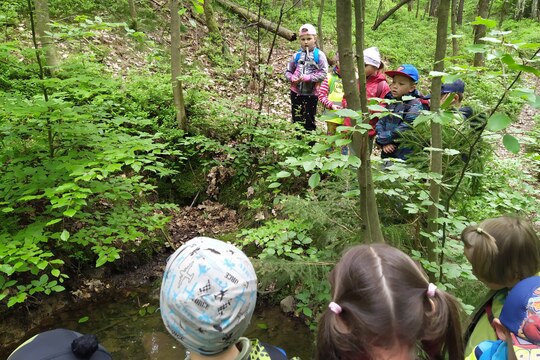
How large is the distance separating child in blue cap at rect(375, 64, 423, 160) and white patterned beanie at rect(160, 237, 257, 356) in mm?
2934

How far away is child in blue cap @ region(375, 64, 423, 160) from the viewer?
3.80 meters

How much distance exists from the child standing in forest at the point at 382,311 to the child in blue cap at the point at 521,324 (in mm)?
240

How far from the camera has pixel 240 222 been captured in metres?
5.22

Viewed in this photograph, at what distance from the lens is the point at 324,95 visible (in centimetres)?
525

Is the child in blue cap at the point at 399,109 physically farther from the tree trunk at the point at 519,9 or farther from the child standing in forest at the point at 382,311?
the tree trunk at the point at 519,9

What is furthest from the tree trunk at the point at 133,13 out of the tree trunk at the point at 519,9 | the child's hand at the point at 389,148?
the tree trunk at the point at 519,9

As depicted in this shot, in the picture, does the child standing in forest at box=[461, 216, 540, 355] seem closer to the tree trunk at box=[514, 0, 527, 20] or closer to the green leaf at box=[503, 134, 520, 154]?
the green leaf at box=[503, 134, 520, 154]

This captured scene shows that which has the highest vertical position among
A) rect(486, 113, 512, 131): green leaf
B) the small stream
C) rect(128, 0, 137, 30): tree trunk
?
rect(128, 0, 137, 30): tree trunk

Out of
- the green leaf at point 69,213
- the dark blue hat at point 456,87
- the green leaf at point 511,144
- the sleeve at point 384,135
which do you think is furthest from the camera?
the sleeve at point 384,135

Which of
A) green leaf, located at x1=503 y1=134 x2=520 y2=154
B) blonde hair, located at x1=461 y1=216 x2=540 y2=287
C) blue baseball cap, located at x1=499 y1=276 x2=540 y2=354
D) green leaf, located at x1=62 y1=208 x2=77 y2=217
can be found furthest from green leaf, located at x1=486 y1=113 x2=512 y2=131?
green leaf, located at x1=62 y1=208 x2=77 y2=217

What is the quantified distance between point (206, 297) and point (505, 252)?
139 centimetres

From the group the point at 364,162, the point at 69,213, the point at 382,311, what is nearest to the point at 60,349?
the point at 382,311

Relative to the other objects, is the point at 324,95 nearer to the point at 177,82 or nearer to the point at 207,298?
the point at 177,82

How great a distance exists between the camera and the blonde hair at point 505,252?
67.0 inches
